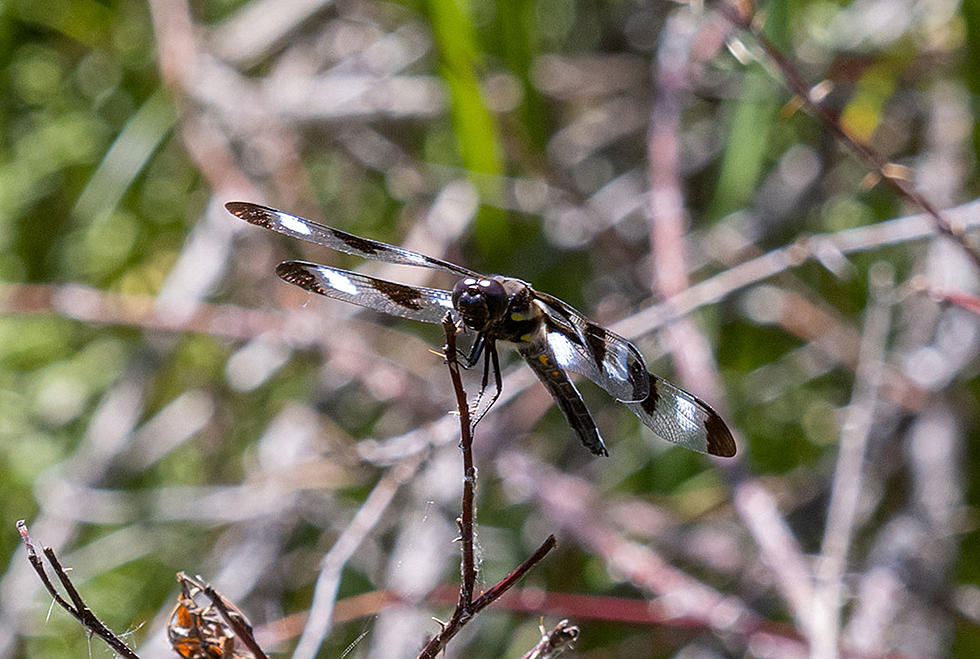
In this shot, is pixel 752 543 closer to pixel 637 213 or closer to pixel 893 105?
pixel 637 213

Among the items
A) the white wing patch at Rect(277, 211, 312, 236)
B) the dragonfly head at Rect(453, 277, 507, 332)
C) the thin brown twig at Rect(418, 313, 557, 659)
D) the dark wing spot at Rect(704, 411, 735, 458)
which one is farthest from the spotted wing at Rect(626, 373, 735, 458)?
the white wing patch at Rect(277, 211, 312, 236)

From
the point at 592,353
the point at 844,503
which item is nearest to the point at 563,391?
the point at 592,353

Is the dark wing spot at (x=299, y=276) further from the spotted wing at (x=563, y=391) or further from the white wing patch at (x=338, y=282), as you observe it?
the spotted wing at (x=563, y=391)

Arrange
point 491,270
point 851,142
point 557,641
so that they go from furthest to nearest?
point 491,270 → point 851,142 → point 557,641

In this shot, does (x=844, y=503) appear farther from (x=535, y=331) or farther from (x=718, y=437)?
(x=535, y=331)

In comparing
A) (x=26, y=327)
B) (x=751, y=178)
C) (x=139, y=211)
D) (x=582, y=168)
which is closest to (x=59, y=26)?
(x=139, y=211)

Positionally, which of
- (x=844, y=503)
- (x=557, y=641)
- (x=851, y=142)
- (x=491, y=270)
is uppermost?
(x=491, y=270)

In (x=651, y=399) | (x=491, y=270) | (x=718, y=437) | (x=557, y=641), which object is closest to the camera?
(x=557, y=641)

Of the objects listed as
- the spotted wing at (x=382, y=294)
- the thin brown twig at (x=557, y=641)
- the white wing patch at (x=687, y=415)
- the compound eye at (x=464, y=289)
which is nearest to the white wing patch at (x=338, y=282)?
the spotted wing at (x=382, y=294)
